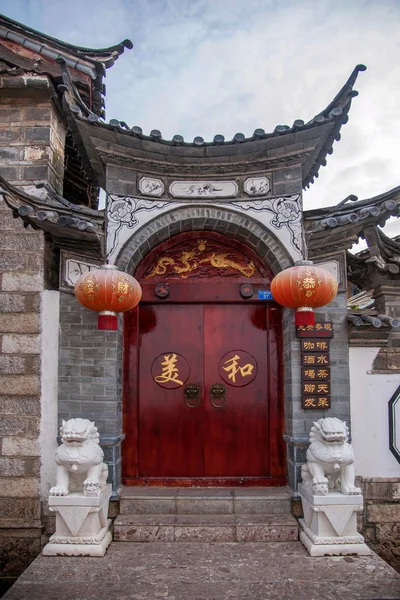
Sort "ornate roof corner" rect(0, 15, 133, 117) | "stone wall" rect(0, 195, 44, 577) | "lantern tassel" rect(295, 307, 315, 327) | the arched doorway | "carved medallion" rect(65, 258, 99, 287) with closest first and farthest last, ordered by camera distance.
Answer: "lantern tassel" rect(295, 307, 315, 327) < "stone wall" rect(0, 195, 44, 577) < "carved medallion" rect(65, 258, 99, 287) < the arched doorway < "ornate roof corner" rect(0, 15, 133, 117)

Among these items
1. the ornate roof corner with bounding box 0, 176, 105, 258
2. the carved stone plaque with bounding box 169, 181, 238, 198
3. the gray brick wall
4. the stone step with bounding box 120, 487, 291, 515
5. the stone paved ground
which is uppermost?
the carved stone plaque with bounding box 169, 181, 238, 198

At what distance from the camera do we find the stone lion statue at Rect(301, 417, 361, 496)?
507 centimetres

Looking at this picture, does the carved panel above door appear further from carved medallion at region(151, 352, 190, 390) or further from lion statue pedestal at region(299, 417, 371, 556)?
lion statue pedestal at region(299, 417, 371, 556)

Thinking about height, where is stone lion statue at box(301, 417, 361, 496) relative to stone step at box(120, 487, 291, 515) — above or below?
→ above

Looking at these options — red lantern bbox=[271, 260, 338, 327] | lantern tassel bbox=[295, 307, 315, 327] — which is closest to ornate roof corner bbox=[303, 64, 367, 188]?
red lantern bbox=[271, 260, 338, 327]

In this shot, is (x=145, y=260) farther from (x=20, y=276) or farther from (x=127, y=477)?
(x=127, y=477)

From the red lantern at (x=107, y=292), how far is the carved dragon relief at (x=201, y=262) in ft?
3.89

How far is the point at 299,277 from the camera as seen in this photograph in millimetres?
5020

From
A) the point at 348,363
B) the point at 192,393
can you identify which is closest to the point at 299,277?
the point at 348,363

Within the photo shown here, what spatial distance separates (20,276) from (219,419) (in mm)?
3069

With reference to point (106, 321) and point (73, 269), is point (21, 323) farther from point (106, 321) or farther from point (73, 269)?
point (106, 321)

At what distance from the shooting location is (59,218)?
5.40 meters

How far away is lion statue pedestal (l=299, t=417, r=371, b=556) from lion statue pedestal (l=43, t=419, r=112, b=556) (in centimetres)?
220

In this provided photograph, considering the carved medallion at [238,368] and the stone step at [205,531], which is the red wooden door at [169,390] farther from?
the stone step at [205,531]
